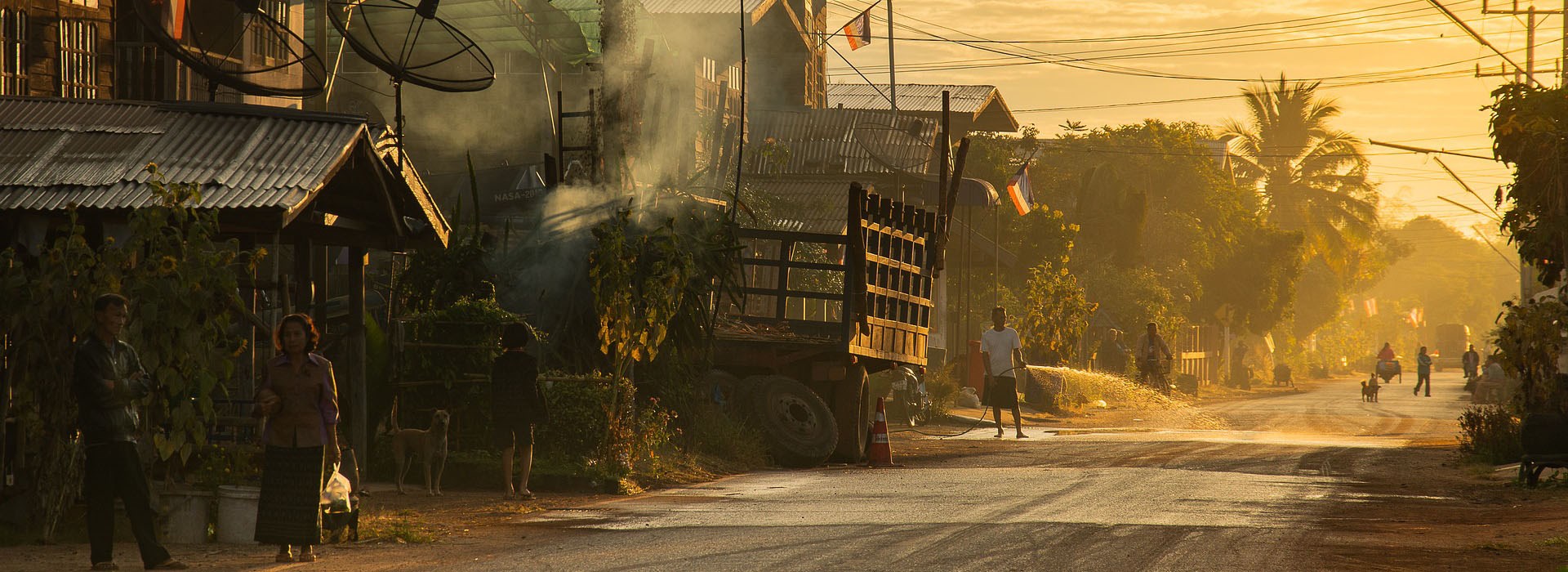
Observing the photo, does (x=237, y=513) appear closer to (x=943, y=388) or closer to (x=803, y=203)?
(x=943, y=388)

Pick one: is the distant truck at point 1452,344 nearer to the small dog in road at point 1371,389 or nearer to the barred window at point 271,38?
the small dog in road at point 1371,389

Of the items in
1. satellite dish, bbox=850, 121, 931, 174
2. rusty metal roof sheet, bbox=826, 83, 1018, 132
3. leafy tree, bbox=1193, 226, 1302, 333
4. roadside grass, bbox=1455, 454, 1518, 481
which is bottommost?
roadside grass, bbox=1455, 454, 1518, 481

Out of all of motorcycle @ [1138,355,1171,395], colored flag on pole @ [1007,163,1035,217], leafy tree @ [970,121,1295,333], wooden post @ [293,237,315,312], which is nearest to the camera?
wooden post @ [293,237,315,312]

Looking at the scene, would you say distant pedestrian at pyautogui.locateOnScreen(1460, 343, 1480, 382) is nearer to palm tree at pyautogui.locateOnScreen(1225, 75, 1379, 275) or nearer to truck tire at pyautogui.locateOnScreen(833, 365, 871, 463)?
palm tree at pyautogui.locateOnScreen(1225, 75, 1379, 275)

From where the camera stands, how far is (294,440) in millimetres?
9031

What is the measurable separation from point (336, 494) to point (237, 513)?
2.09 feet

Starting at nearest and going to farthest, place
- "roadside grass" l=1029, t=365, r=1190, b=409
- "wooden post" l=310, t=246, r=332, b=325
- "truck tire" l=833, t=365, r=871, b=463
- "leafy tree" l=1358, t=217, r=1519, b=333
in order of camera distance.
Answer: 1. "wooden post" l=310, t=246, r=332, b=325
2. "truck tire" l=833, t=365, r=871, b=463
3. "roadside grass" l=1029, t=365, r=1190, b=409
4. "leafy tree" l=1358, t=217, r=1519, b=333

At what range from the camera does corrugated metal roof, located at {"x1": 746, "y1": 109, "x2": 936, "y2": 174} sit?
1489 inches

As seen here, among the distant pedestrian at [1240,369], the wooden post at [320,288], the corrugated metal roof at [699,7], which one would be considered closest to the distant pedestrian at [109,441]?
the wooden post at [320,288]

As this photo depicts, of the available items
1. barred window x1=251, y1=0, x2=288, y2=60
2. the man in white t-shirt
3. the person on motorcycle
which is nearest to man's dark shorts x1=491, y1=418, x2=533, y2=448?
barred window x1=251, y1=0, x2=288, y2=60

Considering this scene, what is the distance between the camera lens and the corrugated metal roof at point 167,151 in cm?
1004

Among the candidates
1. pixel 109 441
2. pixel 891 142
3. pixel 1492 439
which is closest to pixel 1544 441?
pixel 1492 439

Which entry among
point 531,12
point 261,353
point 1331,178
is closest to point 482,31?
point 531,12

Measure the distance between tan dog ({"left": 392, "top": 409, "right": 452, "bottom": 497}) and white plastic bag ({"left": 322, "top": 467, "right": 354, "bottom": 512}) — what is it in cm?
305
